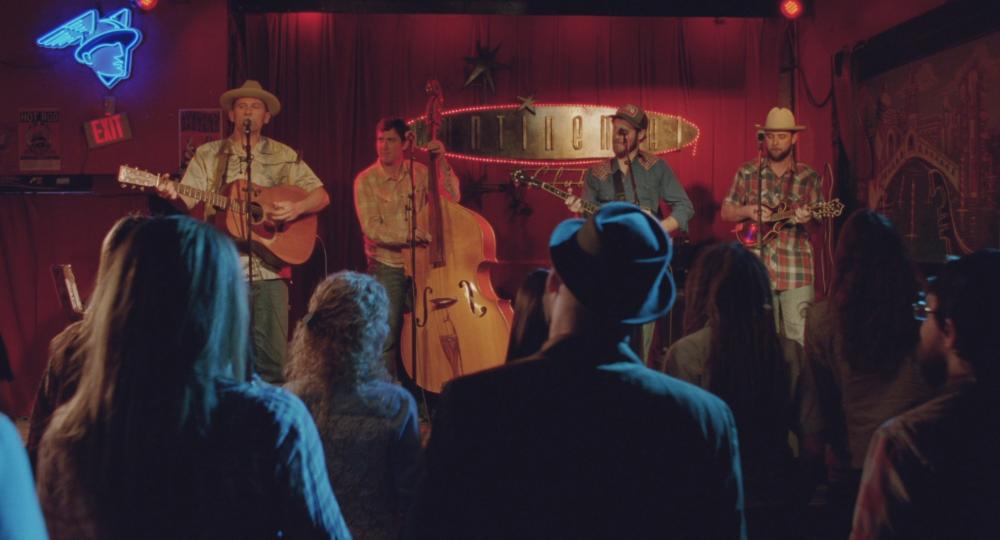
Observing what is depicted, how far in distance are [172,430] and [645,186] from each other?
18.0ft

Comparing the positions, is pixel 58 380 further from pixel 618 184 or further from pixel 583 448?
pixel 618 184

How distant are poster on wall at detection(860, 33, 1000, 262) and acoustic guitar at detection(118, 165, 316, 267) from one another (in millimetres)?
4403

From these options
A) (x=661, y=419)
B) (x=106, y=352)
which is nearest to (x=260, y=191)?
(x=106, y=352)

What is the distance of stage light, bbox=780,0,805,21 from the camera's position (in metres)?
7.27

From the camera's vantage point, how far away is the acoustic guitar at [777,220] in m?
6.01

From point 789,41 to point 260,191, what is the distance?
16.9 ft

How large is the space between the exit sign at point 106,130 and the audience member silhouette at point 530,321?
600 centimetres

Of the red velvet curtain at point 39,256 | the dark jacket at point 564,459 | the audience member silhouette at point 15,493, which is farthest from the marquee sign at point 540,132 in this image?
the audience member silhouette at point 15,493

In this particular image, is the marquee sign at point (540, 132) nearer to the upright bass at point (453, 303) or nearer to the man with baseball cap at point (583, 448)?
the upright bass at point (453, 303)

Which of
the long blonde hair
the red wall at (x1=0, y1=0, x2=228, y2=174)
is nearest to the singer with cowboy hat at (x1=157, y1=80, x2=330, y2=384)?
the red wall at (x1=0, y1=0, x2=228, y2=174)

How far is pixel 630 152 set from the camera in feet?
21.4

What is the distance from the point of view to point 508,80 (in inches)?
326

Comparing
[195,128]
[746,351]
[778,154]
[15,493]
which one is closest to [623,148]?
[778,154]

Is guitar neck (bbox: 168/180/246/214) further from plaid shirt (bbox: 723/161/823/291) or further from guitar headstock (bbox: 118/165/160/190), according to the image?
plaid shirt (bbox: 723/161/823/291)
